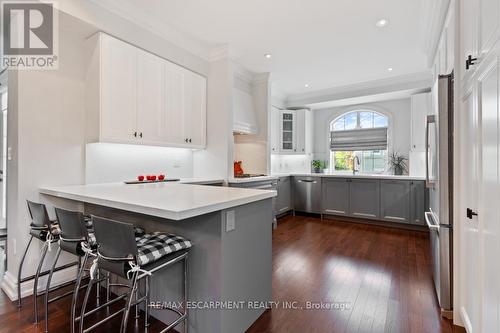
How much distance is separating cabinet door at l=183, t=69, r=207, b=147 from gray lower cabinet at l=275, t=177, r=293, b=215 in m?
1.97

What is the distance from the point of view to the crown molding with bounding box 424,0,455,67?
2223mm

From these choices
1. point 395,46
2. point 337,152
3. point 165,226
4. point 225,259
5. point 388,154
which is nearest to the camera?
point 225,259

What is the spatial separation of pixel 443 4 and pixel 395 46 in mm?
1335

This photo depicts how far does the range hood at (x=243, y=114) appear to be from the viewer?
13.7 feet

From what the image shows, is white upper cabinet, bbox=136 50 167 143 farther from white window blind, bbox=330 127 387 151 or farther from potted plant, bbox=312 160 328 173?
white window blind, bbox=330 127 387 151

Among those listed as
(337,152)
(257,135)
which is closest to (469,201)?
(257,135)

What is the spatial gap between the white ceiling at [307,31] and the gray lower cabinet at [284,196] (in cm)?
215

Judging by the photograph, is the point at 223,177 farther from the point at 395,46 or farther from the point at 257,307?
the point at 395,46

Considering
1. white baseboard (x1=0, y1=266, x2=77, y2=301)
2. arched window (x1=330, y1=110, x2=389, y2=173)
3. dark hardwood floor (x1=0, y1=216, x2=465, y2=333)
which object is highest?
arched window (x1=330, y1=110, x2=389, y2=173)

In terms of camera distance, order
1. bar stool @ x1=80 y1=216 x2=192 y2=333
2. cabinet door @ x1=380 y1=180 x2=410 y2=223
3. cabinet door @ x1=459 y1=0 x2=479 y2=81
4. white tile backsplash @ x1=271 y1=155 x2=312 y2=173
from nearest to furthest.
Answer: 1. bar stool @ x1=80 y1=216 x2=192 y2=333
2. cabinet door @ x1=459 y1=0 x2=479 y2=81
3. cabinet door @ x1=380 y1=180 x2=410 y2=223
4. white tile backsplash @ x1=271 y1=155 x2=312 y2=173

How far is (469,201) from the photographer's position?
1593 millimetres

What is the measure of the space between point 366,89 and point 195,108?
3470 millimetres

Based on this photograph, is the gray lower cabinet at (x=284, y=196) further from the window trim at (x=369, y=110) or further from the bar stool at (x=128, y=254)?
the bar stool at (x=128, y=254)

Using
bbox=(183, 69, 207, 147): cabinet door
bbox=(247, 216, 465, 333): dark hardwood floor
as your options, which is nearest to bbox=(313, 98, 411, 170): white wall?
bbox=(247, 216, 465, 333): dark hardwood floor
